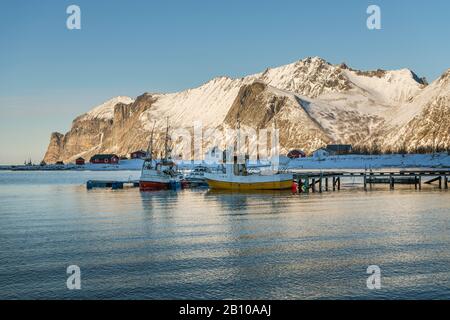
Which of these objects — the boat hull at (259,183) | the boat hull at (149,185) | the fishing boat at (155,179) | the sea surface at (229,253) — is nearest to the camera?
the sea surface at (229,253)

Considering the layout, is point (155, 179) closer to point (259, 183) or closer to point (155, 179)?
point (155, 179)

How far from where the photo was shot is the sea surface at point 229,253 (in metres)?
26.6

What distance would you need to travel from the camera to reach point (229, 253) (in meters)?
35.0

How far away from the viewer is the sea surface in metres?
26.6

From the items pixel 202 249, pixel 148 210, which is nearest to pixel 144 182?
pixel 148 210

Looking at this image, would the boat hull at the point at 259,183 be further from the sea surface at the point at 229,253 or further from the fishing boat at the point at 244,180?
the sea surface at the point at 229,253

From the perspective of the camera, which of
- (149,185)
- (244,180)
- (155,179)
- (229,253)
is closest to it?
(229,253)

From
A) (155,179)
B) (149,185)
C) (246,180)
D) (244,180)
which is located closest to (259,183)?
(246,180)

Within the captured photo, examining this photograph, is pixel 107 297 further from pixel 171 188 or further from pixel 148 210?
pixel 171 188

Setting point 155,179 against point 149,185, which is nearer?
point 149,185

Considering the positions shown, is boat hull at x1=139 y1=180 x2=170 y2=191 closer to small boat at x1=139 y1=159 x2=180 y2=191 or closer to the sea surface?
small boat at x1=139 y1=159 x2=180 y2=191

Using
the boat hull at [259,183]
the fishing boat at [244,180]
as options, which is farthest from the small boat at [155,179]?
the boat hull at [259,183]

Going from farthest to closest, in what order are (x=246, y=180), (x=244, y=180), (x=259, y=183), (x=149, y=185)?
(x=149, y=185), (x=244, y=180), (x=246, y=180), (x=259, y=183)
